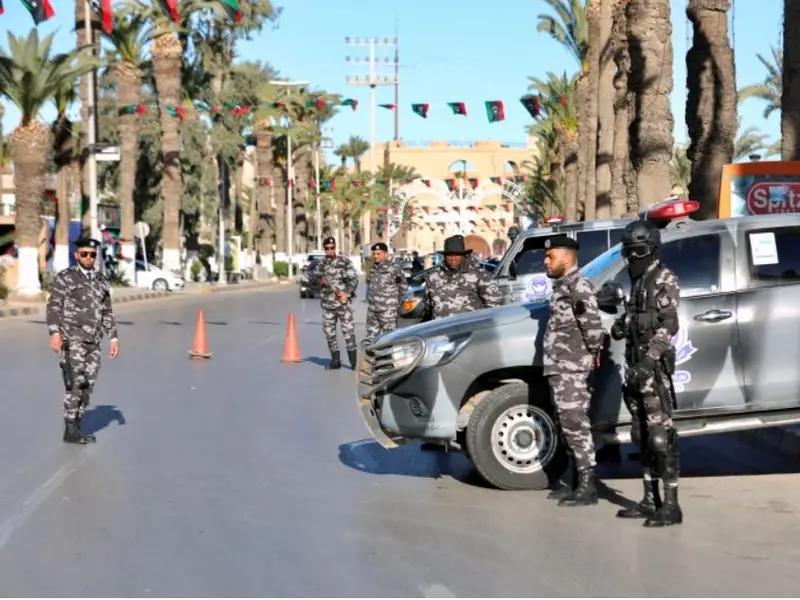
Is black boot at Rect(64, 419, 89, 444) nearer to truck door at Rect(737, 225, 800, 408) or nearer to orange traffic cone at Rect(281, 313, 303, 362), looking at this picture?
truck door at Rect(737, 225, 800, 408)

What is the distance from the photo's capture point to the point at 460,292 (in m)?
11.1

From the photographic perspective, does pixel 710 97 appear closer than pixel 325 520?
No

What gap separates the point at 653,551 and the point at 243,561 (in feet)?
6.95

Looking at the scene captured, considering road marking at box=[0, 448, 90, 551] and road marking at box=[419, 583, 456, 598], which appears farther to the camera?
road marking at box=[0, 448, 90, 551]

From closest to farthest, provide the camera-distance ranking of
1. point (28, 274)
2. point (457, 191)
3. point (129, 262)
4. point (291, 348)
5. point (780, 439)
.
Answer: point (780, 439) < point (291, 348) < point (28, 274) < point (129, 262) < point (457, 191)

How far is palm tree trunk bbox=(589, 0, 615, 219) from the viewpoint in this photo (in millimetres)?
34656

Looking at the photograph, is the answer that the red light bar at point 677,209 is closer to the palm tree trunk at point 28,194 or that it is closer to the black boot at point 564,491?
the black boot at point 564,491

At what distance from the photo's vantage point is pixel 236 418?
516 inches

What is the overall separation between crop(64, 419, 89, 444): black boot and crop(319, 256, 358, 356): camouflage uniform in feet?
23.1

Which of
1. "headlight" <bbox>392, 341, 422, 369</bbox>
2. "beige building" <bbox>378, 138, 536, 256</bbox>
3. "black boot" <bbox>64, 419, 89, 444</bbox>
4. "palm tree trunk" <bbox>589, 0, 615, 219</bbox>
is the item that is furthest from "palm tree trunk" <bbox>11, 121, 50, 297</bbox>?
"beige building" <bbox>378, 138, 536, 256</bbox>

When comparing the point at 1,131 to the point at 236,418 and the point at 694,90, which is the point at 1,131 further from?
the point at 236,418

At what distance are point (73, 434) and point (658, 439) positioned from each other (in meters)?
5.70

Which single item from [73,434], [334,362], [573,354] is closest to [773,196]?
[334,362]

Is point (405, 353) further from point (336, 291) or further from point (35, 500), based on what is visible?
point (336, 291)
